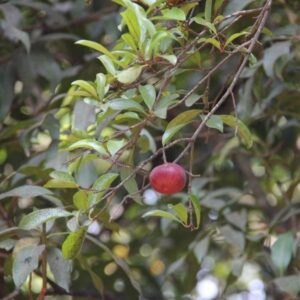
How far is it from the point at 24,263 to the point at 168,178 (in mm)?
269

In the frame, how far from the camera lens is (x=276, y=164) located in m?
1.64

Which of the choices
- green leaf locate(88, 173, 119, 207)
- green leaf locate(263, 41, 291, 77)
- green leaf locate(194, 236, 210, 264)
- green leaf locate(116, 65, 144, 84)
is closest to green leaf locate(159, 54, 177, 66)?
green leaf locate(116, 65, 144, 84)

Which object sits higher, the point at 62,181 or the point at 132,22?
the point at 132,22

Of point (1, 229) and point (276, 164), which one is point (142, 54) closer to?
point (1, 229)

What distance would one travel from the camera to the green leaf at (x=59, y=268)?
107cm

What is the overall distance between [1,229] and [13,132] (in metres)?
0.24

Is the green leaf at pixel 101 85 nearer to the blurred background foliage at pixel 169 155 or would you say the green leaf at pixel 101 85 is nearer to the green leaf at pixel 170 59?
the green leaf at pixel 170 59

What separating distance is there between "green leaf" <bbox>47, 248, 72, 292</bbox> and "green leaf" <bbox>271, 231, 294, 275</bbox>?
36cm

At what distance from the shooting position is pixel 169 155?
5.65 feet

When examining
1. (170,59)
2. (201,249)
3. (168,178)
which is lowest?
(201,249)

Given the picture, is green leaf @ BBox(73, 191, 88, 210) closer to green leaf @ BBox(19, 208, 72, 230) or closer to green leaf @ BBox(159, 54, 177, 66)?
green leaf @ BBox(19, 208, 72, 230)

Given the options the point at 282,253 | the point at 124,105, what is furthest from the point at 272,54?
the point at 124,105

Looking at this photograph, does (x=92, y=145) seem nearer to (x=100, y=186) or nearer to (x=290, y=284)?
(x=100, y=186)

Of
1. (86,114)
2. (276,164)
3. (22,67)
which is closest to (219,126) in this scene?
(86,114)
